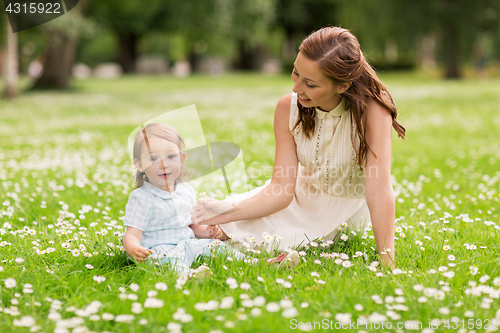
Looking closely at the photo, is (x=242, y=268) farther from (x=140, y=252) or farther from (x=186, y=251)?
(x=140, y=252)

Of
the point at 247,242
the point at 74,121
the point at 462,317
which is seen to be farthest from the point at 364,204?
the point at 74,121

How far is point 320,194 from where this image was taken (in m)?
3.38

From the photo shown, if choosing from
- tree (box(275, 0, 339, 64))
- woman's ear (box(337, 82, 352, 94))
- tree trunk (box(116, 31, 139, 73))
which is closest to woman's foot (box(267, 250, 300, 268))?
woman's ear (box(337, 82, 352, 94))

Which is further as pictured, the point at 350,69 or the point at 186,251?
the point at 186,251

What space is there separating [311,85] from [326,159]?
605 millimetres

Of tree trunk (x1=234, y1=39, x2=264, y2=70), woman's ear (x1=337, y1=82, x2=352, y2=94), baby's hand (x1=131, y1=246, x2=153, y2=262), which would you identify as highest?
woman's ear (x1=337, y1=82, x2=352, y2=94)

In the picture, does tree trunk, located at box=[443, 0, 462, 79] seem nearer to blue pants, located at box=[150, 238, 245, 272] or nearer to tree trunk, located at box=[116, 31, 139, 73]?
blue pants, located at box=[150, 238, 245, 272]

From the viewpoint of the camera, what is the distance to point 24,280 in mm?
2525

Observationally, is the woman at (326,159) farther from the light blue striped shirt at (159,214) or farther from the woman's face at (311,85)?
the light blue striped shirt at (159,214)

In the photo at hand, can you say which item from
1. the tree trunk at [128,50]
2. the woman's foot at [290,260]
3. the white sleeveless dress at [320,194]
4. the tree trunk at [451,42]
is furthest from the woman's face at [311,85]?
the tree trunk at [128,50]

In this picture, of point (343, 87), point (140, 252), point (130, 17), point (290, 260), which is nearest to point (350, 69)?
point (343, 87)

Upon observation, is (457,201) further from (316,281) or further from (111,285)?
(111,285)

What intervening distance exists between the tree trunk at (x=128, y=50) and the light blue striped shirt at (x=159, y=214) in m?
44.2

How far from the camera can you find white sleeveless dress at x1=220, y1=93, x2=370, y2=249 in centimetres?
313
